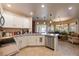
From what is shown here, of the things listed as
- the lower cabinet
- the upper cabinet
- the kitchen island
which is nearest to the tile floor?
the kitchen island

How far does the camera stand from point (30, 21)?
10.2 feet

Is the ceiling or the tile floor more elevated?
the ceiling

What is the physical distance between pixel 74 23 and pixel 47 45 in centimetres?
261

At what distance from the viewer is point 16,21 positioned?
355 centimetres

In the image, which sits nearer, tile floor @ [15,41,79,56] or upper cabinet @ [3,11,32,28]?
tile floor @ [15,41,79,56]

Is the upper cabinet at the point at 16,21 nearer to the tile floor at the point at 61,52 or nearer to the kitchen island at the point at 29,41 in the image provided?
the kitchen island at the point at 29,41

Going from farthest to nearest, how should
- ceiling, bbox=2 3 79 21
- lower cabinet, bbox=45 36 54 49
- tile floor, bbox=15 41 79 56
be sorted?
1. lower cabinet, bbox=45 36 54 49
2. tile floor, bbox=15 41 79 56
3. ceiling, bbox=2 3 79 21

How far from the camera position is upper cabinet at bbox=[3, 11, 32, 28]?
10.4 feet

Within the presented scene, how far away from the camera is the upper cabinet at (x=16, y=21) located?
10.4 ft

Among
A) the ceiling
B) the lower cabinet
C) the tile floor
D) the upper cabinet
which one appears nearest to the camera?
the ceiling

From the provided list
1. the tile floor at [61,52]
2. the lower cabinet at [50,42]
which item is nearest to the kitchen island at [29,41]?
the lower cabinet at [50,42]

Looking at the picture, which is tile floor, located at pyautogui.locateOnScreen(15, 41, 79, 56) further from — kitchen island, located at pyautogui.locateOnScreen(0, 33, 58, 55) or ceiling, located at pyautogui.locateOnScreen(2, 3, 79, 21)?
ceiling, located at pyautogui.locateOnScreen(2, 3, 79, 21)

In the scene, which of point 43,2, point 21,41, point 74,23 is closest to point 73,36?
point 74,23

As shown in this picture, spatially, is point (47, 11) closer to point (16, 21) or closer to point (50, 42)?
point (16, 21)
